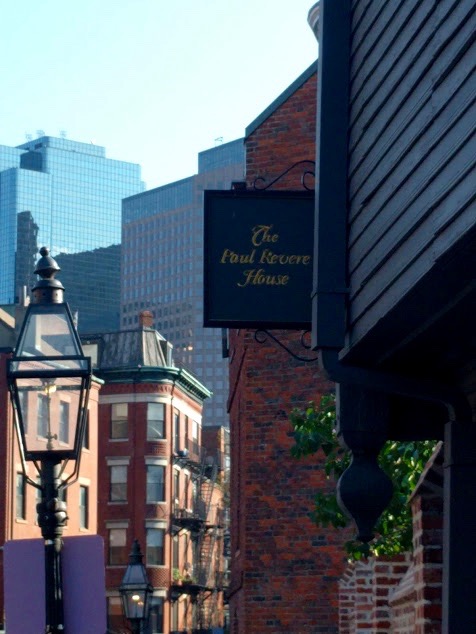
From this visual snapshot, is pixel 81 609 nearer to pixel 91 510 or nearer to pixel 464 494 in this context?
pixel 464 494

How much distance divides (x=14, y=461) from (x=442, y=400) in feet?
176

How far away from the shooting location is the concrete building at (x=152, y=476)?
6881 cm

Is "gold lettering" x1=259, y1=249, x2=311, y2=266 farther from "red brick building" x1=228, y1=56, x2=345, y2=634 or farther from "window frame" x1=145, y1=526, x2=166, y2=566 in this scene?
"window frame" x1=145, y1=526, x2=166, y2=566

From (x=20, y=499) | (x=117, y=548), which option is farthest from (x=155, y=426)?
(x=20, y=499)

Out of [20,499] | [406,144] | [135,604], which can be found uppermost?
[406,144]

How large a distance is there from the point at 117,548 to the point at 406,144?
206 feet

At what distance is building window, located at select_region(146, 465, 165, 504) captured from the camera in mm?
69500

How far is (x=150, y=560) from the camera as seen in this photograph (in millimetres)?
69188

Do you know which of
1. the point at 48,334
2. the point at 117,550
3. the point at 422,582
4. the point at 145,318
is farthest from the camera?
the point at 145,318

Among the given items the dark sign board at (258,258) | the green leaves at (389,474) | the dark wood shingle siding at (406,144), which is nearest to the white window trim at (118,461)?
the green leaves at (389,474)

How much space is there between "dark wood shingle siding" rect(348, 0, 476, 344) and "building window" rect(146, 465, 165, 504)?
62231 millimetres

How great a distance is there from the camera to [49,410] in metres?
10.1

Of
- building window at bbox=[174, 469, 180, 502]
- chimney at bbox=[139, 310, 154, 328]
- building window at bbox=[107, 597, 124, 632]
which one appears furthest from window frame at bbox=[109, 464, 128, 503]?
chimney at bbox=[139, 310, 154, 328]

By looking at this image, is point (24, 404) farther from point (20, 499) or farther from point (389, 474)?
point (20, 499)
